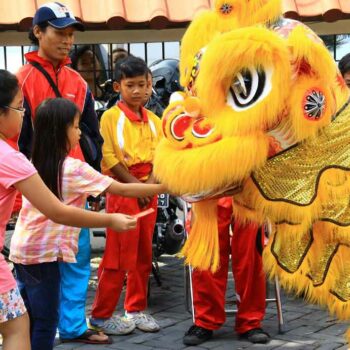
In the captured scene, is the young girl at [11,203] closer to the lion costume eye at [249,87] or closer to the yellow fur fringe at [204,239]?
the yellow fur fringe at [204,239]

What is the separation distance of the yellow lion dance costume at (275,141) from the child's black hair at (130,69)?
5.49 feet

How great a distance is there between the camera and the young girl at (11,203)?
9.74ft

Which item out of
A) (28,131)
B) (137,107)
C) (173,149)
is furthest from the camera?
(137,107)

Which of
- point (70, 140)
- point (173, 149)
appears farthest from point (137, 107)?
point (173, 149)

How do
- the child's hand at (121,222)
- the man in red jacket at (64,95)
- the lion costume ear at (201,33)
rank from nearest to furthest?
1. the lion costume ear at (201,33)
2. the child's hand at (121,222)
3. the man in red jacket at (64,95)

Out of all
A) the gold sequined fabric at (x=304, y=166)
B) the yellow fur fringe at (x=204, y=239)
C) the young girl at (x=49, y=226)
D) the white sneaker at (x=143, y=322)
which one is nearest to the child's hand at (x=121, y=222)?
the yellow fur fringe at (x=204, y=239)

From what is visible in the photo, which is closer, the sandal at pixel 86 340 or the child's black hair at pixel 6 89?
the child's black hair at pixel 6 89

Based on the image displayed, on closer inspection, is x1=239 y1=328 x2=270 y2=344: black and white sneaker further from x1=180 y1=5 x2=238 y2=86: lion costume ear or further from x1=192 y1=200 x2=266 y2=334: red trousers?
x1=180 y1=5 x2=238 y2=86: lion costume ear

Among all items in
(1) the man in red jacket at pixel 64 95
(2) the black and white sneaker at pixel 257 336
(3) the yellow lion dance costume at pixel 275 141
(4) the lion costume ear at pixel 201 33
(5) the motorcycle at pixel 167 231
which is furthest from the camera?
(5) the motorcycle at pixel 167 231

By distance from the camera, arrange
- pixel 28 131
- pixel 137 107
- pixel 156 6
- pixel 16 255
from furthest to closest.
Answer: pixel 156 6 < pixel 137 107 < pixel 28 131 < pixel 16 255

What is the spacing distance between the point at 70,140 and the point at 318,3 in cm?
378

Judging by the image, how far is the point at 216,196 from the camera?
9.53 ft

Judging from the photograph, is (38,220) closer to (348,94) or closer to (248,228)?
(248,228)

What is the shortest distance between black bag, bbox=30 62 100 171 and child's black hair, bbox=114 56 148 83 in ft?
1.59
